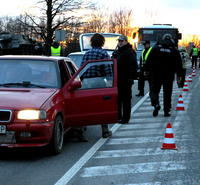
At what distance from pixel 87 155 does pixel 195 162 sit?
1557 mm

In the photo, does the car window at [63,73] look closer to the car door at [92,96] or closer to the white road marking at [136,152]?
the car door at [92,96]

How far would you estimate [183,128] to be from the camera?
10.4 meters

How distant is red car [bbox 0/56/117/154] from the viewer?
23.2 feet

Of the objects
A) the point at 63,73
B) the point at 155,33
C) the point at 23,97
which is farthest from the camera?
the point at 155,33

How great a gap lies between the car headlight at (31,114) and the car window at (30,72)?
3.46 ft

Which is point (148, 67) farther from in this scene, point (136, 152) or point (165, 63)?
point (136, 152)

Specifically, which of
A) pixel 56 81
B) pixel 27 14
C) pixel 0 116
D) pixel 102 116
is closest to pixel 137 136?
pixel 102 116

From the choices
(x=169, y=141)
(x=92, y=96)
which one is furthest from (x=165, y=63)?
(x=169, y=141)

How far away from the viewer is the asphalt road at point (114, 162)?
6.04 meters

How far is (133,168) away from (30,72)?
2.59 m

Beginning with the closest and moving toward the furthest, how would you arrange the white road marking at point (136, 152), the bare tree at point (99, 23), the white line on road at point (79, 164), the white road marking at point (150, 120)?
the white line on road at point (79, 164)
the white road marking at point (136, 152)
the white road marking at point (150, 120)
the bare tree at point (99, 23)

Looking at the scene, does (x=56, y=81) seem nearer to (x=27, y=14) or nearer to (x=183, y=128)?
(x=183, y=128)

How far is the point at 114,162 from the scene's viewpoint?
23.2 ft

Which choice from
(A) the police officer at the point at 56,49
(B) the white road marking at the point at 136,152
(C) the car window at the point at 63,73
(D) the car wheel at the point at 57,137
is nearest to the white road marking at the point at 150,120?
(C) the car window at the point at 63,73
